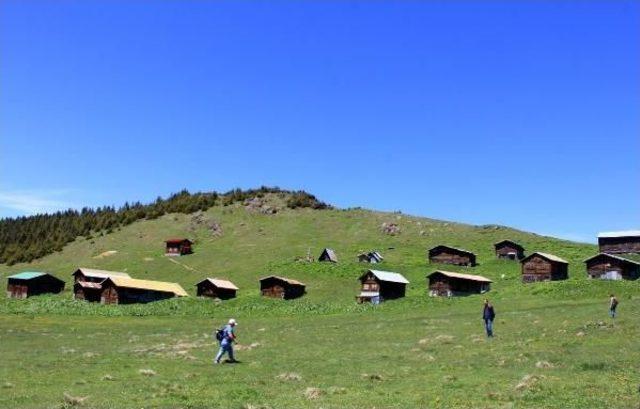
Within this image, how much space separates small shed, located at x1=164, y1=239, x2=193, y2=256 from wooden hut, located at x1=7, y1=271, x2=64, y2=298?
3225 cm

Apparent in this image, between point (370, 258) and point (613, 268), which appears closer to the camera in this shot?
point (613, 268)

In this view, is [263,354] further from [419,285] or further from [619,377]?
[419,285]

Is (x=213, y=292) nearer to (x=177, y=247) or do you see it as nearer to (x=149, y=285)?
(x=149, y=285)

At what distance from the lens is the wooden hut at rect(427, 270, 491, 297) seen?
101438 millimetres

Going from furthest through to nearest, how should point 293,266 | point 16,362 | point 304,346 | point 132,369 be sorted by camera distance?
1. point 293,266
2. point 304,346
3. point 16,362
4. point 132,369

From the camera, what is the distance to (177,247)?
6240 inches

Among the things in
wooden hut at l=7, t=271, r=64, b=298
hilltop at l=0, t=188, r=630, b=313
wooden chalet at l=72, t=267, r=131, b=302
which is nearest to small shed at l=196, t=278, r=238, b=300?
hilltop at l=0, t=188, r=630, b=313

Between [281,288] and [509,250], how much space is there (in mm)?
55138

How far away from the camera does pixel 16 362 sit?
3847cm

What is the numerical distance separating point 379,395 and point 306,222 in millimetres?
161288

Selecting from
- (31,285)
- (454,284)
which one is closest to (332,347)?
(454,284)

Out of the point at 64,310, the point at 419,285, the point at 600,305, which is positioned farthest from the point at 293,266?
the point at 600,305

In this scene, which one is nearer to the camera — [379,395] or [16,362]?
[379,395]

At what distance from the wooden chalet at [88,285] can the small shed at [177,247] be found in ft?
101
